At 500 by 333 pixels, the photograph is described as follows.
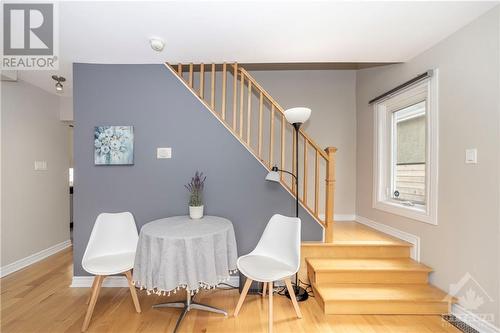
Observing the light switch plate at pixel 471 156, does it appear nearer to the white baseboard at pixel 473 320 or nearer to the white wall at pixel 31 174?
the white baseboard at pixel 473 320

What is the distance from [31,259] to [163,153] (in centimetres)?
262

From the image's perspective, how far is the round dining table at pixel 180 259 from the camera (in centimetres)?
175

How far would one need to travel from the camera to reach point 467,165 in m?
1.95

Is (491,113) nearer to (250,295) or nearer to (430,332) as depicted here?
(430,332)

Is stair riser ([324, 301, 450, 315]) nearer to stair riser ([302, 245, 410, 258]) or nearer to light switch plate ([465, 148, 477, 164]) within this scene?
stair riser ([302, 245, 410, 258])

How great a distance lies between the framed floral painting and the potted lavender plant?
29.3 inches

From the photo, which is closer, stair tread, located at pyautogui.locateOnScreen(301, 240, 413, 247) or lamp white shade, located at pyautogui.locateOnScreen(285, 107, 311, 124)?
lamp white shade, located at pyautogui.locateOnScreen(285, 107, 311, 124)

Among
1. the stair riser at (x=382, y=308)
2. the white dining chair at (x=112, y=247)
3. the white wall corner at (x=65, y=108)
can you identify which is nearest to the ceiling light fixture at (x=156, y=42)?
the white dining chair at (x=112, y=247)

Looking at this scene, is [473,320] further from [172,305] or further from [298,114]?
[172,305]

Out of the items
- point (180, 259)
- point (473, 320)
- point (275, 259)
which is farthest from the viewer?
point (275, 259)

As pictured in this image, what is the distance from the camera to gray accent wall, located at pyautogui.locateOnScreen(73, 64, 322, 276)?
261 cm

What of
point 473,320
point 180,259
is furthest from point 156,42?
point 473,320

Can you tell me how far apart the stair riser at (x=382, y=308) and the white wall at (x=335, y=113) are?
5.61 ft

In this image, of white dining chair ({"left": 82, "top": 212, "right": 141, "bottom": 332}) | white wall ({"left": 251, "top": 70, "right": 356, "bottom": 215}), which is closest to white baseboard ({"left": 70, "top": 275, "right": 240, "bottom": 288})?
white dining chair ({"left": 82, "top": 212, "right": 141, "bottom": 332})
